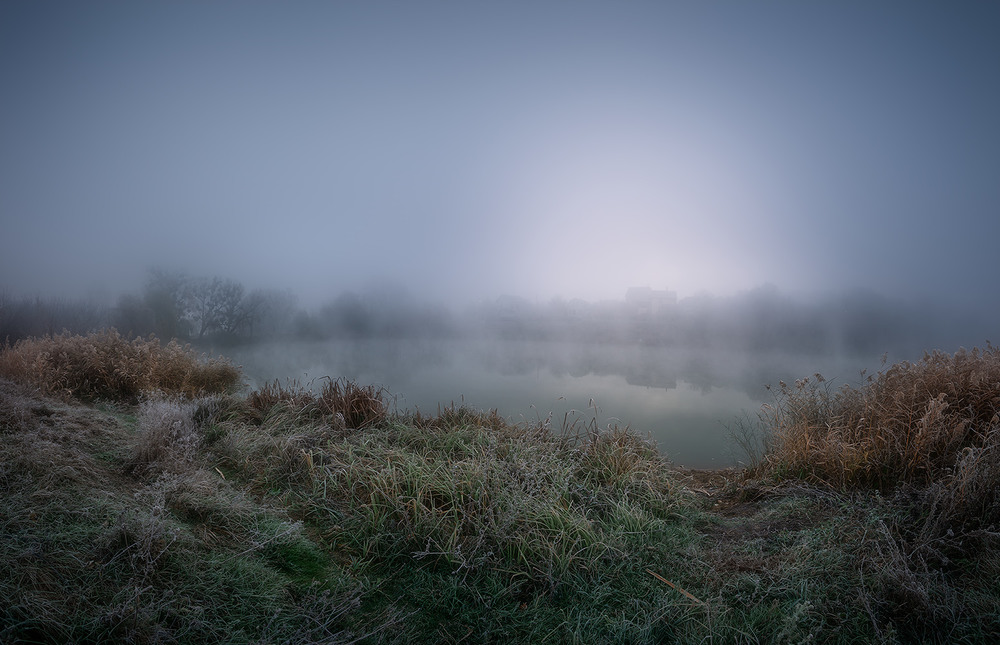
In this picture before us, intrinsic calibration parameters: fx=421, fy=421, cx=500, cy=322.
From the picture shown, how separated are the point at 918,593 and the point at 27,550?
4719 millimetres

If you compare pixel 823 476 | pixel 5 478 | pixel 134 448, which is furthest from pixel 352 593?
pixel 823 476

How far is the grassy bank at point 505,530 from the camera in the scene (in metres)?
2.32

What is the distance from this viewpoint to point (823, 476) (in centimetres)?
445

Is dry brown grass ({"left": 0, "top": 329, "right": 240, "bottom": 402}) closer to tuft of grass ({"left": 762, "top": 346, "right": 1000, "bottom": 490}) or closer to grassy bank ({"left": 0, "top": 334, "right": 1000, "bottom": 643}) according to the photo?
grassy bank ({"left": 0, "top": 334, "right": 1000, "bottom": 643})

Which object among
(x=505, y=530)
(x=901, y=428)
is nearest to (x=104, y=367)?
(x=505, y=530)

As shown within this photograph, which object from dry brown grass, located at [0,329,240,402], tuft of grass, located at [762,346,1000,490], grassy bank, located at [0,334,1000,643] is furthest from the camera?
dry brown grass, located at [0,329,240,402]

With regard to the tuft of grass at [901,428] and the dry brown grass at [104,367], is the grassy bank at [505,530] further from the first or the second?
the dry brown grass at [104,367]

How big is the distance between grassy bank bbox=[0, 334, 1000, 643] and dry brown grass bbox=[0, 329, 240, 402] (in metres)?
2.64

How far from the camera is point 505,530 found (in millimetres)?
3207

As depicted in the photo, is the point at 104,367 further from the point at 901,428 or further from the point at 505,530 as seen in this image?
the point at 901,428

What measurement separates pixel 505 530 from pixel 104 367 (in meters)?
8.00

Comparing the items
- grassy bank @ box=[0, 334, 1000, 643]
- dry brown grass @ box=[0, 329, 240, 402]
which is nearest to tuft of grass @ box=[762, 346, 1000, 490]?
grassy bank @ box=[0, 334, 1000, 643]

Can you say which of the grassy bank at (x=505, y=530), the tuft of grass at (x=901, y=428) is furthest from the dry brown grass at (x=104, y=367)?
the tuft of grass at (x=901, y=428)

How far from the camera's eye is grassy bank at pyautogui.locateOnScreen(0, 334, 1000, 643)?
7.63ft
